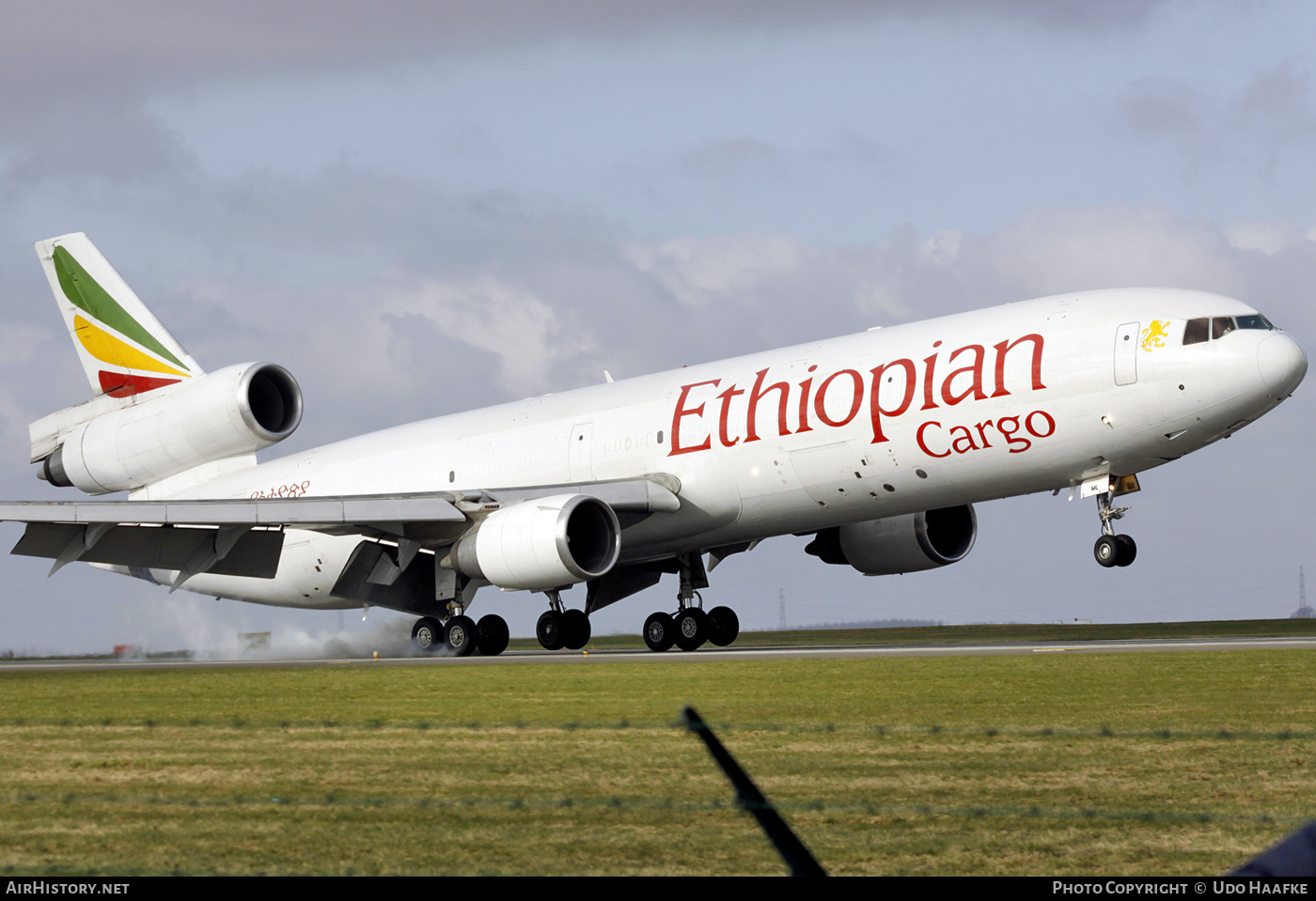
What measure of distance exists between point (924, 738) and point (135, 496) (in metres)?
27.3

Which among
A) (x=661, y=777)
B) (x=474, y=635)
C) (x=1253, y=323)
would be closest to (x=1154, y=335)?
(x=1253, y=323)

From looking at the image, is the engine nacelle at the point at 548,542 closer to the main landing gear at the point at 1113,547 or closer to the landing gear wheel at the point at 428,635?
the landing gear wheel at the point at 428,635

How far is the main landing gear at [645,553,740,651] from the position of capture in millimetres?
28641

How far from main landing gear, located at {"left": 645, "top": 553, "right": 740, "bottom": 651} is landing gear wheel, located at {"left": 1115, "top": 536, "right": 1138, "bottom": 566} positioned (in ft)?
32.7

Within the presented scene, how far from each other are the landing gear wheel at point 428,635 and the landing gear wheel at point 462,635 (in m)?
0.71

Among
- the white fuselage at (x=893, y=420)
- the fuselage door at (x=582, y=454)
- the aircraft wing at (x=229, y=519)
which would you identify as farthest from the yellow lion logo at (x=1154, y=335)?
the fuselage door at (x=582, y=454)

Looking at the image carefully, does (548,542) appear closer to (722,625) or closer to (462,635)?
(462,635)

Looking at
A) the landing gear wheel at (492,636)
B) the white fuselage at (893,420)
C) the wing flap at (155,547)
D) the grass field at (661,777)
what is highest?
the white fuselage at (893,420)

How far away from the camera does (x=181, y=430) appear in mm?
32000

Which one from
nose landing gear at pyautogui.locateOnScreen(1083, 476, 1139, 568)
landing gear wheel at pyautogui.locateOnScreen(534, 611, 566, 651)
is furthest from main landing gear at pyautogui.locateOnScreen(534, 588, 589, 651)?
nose landing gear at pyautogui.locateOnScreen(1083, 476, 1139, 568)

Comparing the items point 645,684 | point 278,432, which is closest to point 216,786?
point 645,684

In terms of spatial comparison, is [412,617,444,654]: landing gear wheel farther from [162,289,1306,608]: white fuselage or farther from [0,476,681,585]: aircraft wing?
[162,289,1306,608]: white fuselage

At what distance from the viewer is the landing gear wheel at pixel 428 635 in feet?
90.8

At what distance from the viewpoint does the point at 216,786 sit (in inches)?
341
